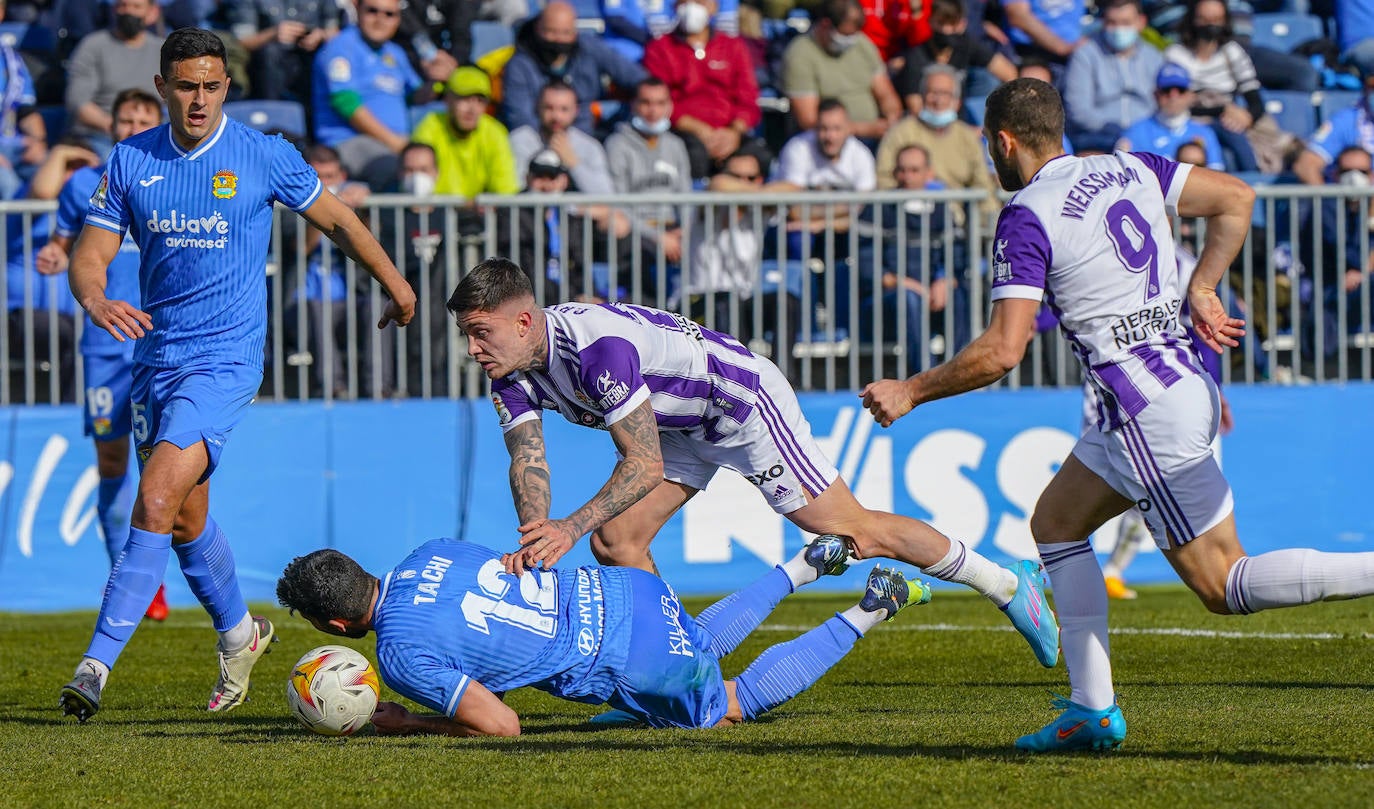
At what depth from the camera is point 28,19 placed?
1705 cm

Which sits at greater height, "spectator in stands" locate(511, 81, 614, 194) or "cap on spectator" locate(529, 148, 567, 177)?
"spectator in stands" locate(511, 81, 614, 194)

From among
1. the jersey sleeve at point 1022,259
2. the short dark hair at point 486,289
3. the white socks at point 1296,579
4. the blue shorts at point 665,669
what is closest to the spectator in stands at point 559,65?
the short dark hair at point 486,289

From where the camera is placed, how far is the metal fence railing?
13289 mm

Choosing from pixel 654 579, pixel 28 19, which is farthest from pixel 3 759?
pixel 28 19

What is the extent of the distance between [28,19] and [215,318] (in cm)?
1066

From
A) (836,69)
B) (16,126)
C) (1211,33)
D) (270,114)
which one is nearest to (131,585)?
(270,114)

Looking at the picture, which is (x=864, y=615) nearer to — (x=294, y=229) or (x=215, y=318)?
(x=215, y=318)

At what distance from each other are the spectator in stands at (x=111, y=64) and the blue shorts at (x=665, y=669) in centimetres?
1078

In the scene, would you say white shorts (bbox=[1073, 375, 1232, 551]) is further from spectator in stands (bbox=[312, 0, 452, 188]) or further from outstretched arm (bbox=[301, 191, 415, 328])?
spectator in stands (bbox=[312, 0, 452, 188])

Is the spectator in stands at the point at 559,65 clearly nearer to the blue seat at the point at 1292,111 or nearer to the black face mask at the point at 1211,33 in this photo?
the black face mask at the point at 1211,33

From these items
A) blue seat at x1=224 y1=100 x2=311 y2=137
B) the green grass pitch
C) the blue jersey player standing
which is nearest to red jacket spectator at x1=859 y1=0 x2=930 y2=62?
blue seat at x1=224 y1=100 x2=311 y2=137

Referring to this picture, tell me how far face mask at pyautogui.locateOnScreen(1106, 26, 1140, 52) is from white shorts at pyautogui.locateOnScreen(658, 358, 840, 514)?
10.7 metres

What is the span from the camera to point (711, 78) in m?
16.5

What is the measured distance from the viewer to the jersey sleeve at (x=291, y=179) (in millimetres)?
7953
